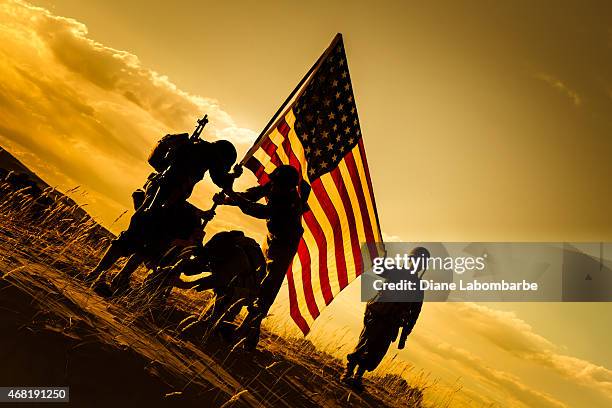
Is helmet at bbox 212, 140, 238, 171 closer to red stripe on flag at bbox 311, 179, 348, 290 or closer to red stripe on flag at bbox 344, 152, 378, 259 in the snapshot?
red stripe on flag at bbox 311, 179, 348, 290

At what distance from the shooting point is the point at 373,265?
26.1 feet

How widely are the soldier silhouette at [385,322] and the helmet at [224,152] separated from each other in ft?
12.9

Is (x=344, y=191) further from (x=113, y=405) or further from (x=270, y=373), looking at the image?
(x=113, y=405)

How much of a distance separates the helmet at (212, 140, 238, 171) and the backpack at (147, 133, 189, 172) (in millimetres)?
368

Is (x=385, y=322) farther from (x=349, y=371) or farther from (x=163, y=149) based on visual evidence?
(x=163, y=149)

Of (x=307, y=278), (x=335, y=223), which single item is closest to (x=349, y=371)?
(x=307, y=278)

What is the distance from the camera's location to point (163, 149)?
5.04 meters

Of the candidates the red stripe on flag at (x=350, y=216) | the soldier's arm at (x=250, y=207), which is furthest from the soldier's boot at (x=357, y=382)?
the soldier's arm at (x=250, y=207)

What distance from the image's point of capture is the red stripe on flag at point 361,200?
790cm

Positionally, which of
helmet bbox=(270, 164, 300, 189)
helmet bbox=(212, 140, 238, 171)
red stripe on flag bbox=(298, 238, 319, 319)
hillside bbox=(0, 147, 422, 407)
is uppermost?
helmet bbox=(270, 164, 300, 189)

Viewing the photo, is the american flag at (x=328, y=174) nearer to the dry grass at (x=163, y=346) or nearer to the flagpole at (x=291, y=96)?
the flagpole at (x=291, y=96)

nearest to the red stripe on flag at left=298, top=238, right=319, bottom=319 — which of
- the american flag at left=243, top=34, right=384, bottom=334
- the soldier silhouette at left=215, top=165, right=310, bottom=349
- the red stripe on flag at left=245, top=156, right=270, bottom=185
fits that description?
the american flag at left=243, top=34, right=384, bottom=334

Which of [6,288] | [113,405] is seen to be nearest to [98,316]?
[6,288]

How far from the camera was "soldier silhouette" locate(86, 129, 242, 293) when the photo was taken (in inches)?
182
